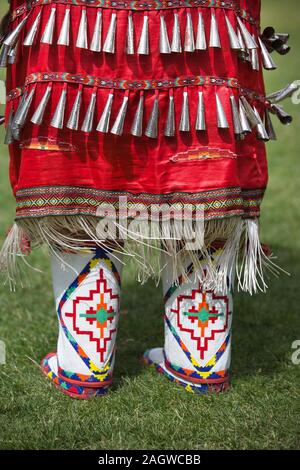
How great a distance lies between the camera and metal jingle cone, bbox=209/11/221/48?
59.9 inches

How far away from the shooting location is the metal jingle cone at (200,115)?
→ 60.6 inches

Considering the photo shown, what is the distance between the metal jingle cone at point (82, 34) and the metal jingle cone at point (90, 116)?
0.11 metres

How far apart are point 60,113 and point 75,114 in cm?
3

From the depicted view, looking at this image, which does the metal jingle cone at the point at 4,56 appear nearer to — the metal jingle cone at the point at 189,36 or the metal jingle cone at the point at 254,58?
the metal jingle cone at the point at 189,36

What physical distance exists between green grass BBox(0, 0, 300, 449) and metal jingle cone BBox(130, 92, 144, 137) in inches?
27.8

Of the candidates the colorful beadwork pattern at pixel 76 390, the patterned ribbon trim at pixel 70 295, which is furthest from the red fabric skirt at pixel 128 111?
the colorful beadwork pattern at pixel 76 390

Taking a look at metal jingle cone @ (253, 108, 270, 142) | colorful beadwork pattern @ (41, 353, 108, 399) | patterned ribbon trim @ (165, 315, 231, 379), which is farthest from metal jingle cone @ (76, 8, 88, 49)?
colorful beadwork pattern @ (41, 353, 108, 399)

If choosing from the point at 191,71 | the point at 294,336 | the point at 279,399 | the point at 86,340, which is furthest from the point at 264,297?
the point at 191,71

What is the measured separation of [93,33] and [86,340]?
2.49 feet

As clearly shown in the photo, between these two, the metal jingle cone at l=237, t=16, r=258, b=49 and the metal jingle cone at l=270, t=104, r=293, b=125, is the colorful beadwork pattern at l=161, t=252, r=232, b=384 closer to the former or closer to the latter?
the metal jingle cone at l=270, t=104, r=293, b=125

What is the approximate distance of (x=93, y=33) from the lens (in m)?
1.52

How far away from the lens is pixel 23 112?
4.98 feet

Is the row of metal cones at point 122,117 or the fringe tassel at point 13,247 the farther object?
the fringe tassel at point 13,247

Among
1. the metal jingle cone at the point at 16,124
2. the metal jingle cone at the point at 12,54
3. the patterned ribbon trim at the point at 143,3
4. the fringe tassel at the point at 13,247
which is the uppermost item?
the patterned ribbon trim at the point at 143,3
